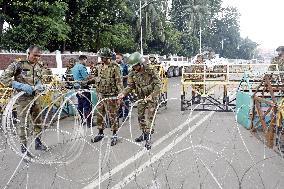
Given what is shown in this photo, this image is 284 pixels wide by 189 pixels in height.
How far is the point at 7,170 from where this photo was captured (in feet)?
18.9

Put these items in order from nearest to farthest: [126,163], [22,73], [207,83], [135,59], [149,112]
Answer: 1. [126,163]
2. [22,73]
3. [135,59]
4. [149,112]
5. [207,83]

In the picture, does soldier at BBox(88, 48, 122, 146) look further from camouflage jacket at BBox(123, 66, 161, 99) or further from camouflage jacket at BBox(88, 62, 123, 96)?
camouflage jacket at BBox(123, 66, 161, 99)

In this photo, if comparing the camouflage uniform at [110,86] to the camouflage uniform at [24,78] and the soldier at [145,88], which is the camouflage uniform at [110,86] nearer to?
the soldier at [145,88]

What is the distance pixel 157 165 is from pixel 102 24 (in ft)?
91.8

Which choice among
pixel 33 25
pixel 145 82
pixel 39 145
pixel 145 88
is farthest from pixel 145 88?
pixel 33 25

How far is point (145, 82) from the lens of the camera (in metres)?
7.25

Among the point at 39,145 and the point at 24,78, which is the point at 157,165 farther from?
the point at 24,78

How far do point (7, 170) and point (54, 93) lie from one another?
403cm

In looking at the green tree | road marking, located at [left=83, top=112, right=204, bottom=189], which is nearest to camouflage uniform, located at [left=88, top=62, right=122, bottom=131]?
road marking, located at [left=83, top=112, right=204, bottom=189]

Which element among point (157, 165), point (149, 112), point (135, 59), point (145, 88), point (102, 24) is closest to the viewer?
point (157, 165)

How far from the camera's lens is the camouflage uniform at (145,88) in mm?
7152

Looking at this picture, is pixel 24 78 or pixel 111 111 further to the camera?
pixel 111 111

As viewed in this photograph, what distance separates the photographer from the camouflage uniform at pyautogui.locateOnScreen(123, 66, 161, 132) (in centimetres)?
715

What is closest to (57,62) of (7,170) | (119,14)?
(7,170)
